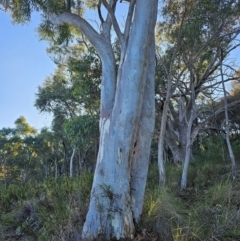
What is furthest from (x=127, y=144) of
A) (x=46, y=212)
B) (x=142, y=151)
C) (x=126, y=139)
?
(x=46, y=212)

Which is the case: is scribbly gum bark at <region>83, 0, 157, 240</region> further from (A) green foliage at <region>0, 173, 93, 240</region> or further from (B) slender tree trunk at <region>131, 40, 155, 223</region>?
(A) green foliage at <region>0, 173, 93, 240</region>

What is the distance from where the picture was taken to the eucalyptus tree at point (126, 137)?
433 cm

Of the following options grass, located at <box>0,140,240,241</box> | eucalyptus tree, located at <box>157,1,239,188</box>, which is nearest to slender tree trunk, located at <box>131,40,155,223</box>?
grass, located at <box>0,140,240,241</box>

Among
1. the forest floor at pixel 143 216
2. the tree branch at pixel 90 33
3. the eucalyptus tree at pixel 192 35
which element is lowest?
the forest floor at pixel 143 216

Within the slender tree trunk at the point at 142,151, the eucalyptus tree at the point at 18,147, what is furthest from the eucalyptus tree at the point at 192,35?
the eucalyptus tree at the point at 18,147

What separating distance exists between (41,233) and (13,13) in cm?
582

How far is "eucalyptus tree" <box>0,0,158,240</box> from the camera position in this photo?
433 centimetres

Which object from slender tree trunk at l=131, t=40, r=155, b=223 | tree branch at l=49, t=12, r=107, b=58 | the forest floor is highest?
tree branch at l=49, t=12, r=107, b=58

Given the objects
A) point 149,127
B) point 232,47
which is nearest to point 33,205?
point 149,127

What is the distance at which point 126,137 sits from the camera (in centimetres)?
463

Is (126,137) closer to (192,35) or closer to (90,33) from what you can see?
(90,33)

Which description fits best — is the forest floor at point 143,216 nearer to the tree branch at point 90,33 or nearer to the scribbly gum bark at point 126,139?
the scribbly gum bark at point 126,139

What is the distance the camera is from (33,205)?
6.00 m

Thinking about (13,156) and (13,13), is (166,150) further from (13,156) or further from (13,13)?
(13,156)
